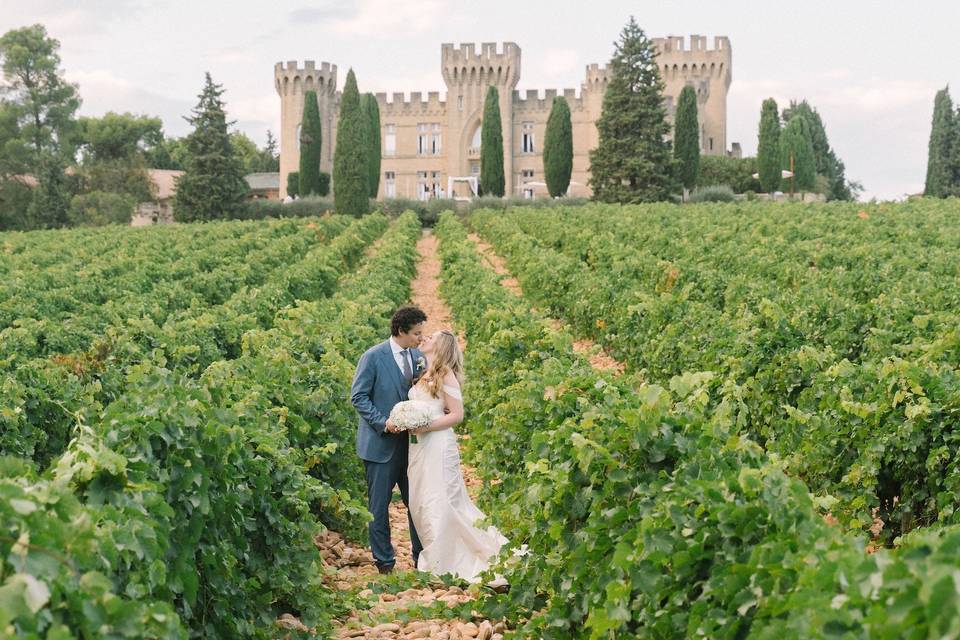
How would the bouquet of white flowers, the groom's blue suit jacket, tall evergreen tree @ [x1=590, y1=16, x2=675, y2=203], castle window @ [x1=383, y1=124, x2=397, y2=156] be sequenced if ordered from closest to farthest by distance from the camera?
the bouquet of white flowers
the groom's blue suit jacket
tall evergreen tree @ [x1=590, y1=16, x2=675, y2=203]
castle window @ [x1=383, y1=124, x2=397, y2=156]

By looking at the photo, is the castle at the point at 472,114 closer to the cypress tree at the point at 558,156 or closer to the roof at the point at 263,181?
the cypress tree at the point at 558,156

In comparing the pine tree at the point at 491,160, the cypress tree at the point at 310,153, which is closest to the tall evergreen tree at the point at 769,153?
the pine tree at the point at 491,160

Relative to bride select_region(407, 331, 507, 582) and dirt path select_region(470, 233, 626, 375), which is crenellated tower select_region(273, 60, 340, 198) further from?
bride select_region(407, 331, 507, 582)

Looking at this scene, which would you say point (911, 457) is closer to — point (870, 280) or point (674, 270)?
point (870, 280)

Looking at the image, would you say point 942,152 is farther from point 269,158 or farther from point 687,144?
point 269,158

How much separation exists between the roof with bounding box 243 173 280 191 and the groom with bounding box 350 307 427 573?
71.5 meters

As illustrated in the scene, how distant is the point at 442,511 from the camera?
20.7ft

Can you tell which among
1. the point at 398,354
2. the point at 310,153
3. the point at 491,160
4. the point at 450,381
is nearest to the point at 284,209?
the point at 310,153

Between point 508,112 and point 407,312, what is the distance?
58414 millimetres

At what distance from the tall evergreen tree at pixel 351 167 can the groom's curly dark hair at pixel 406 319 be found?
37.4 m

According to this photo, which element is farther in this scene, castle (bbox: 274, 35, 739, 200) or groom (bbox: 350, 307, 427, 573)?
castle (bbox: 274, 35, 739, 200)

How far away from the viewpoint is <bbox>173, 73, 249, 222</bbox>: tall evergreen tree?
154ft

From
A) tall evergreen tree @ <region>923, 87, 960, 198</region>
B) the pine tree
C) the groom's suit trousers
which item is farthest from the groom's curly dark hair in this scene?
tall evergreen tree @ <region>923, 87, 960, 198</region>

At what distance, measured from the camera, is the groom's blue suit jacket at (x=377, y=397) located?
6484 mm
